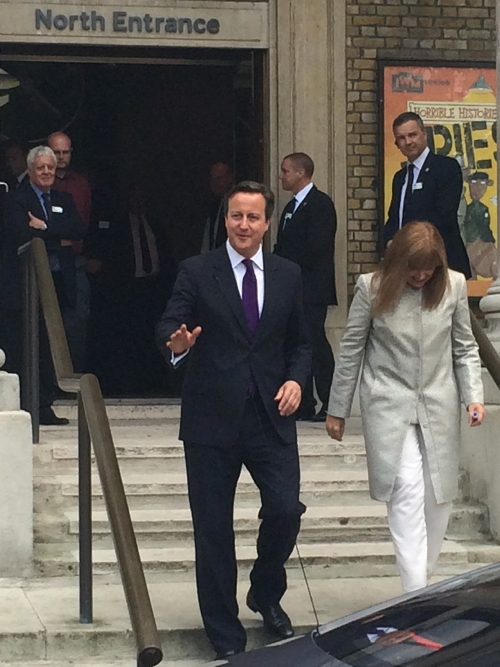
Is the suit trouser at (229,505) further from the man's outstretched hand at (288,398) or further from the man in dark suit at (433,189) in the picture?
the man in dark suit at (433,189)

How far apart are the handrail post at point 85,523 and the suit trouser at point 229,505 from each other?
24.3 inches

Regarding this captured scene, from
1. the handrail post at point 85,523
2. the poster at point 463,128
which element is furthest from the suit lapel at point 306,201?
the handrail post at point 85,523

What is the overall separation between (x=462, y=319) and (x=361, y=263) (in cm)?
446

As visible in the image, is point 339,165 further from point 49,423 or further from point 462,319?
point 462,319

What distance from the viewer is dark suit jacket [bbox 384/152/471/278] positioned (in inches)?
340

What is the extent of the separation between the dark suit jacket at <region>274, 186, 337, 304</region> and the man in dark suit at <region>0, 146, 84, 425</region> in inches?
57.8

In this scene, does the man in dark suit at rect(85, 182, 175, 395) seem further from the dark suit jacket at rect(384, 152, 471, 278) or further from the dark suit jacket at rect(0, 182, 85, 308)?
the dark suit jacket at rect(384, 152, 471, 278)

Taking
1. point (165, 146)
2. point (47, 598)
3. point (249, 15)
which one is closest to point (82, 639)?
point (47, 598)

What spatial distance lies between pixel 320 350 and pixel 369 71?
90.2 inches

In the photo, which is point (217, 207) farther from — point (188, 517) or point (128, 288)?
point (188, 517)

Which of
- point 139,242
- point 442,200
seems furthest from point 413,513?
point 139,242

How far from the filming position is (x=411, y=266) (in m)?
6.00

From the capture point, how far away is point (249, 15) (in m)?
10.6

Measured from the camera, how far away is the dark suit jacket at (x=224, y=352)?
5789 millimetres
